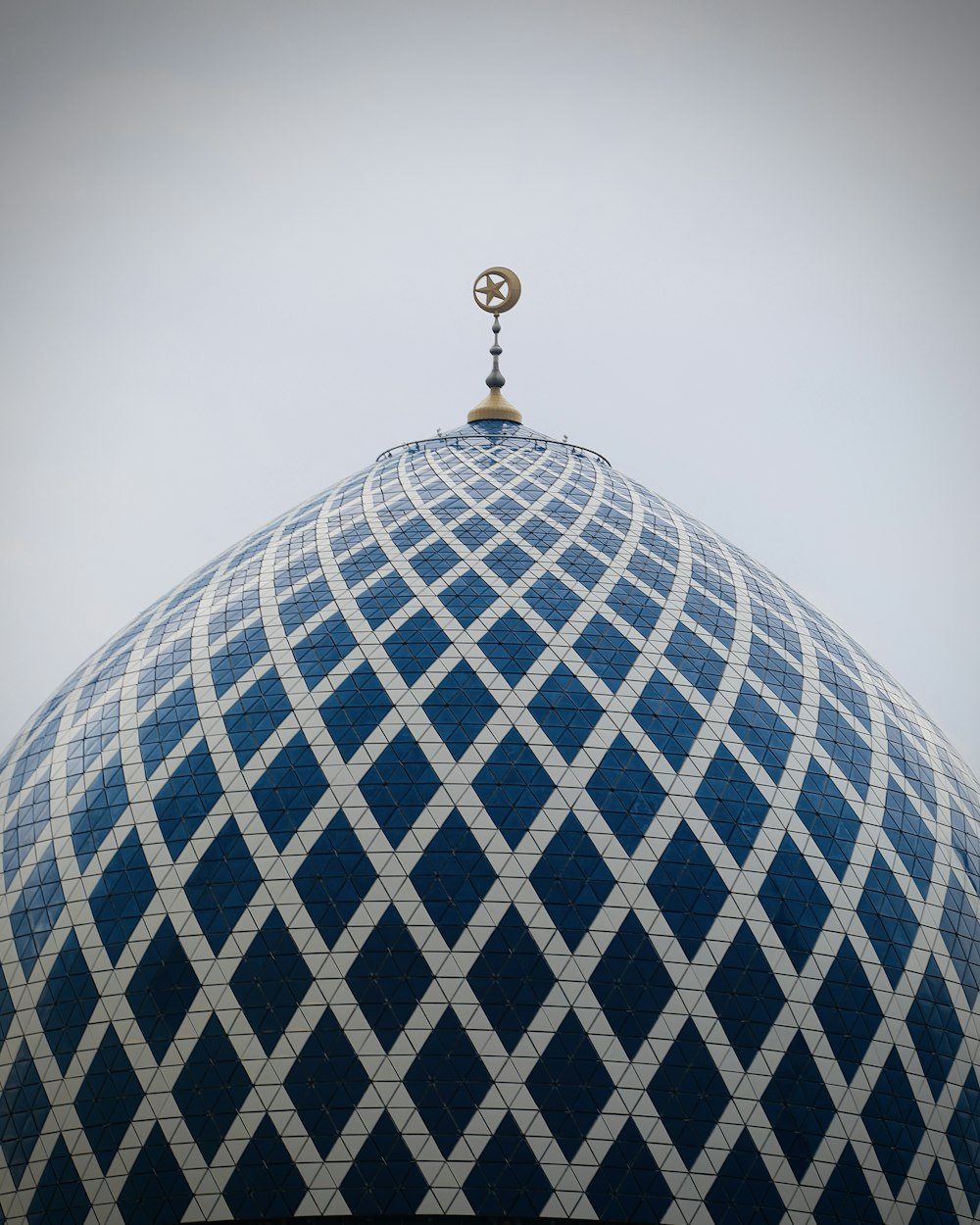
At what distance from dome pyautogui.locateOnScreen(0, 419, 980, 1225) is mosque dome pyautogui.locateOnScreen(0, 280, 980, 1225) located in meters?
0.06

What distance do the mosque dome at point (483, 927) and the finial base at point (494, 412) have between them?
7700 millimetres

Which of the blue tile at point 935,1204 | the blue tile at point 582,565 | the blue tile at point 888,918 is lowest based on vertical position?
the blue tile at point 935,1204

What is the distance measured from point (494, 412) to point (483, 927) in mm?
15364

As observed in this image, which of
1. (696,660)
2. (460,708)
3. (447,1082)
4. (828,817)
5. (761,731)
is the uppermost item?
(696,660)

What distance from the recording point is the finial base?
33344 millimetres

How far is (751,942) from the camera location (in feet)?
72.0

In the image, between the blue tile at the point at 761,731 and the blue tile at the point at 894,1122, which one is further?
the blue tile at the point at 761,731

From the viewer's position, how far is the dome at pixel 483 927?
20.6 m

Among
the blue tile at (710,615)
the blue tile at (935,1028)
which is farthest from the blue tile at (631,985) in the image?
the blue tile at (710,615)

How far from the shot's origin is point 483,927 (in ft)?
69.5

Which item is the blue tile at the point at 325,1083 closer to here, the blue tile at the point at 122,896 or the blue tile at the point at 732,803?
the blue tile at the point at 122,896

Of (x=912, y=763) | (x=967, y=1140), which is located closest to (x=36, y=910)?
(x=967, y=1140)

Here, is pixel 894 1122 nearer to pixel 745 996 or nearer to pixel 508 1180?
pixel 745 996

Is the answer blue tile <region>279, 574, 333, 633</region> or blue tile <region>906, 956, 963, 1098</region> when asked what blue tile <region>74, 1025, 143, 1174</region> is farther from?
blue tile <region>906, 956, 963, 1098</region>
